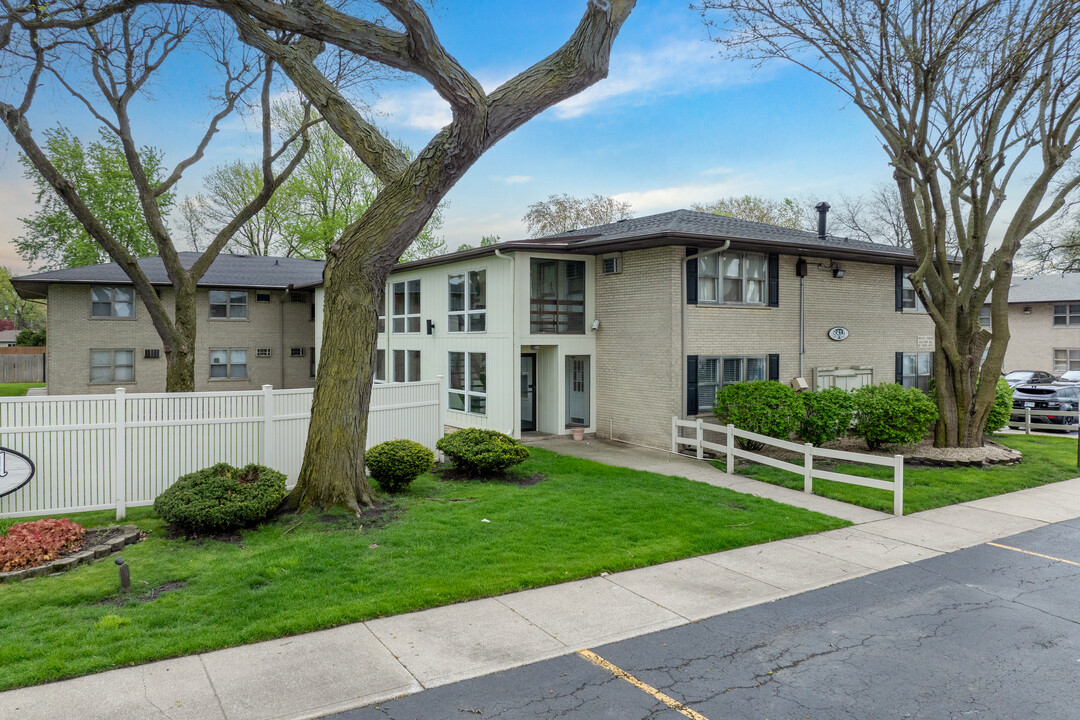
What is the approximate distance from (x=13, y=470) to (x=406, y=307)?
1302cm

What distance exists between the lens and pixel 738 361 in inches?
599

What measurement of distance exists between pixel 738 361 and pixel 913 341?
700cm

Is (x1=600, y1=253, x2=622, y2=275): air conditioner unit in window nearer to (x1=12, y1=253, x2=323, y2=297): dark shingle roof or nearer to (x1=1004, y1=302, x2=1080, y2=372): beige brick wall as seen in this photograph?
(x1=12, y1=253, x2=323, y2=297): dark shingle roof

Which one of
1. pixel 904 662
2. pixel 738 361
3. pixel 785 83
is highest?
pixel 785 83

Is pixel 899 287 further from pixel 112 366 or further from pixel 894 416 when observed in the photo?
pixel 112 366

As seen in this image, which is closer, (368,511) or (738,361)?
(368,511)

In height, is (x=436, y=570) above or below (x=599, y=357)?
below

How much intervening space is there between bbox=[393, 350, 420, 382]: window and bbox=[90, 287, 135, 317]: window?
11156 mm

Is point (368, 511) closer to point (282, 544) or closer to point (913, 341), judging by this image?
point (282, 544)

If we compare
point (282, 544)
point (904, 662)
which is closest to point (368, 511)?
point (282, 544)

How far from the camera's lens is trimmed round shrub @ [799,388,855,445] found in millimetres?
13617

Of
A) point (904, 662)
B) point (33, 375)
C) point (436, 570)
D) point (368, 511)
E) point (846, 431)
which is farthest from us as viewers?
point (33, 375)

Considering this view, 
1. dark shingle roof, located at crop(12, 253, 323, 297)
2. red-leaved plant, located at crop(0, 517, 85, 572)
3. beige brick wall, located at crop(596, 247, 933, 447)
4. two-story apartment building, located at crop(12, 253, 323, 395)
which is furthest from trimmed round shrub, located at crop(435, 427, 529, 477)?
two-story apartment building, located at crop(12, 253, 323, 395)

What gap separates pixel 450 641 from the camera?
17.1 feet
